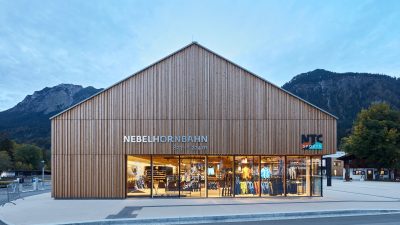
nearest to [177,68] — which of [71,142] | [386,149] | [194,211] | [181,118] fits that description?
[181,118]

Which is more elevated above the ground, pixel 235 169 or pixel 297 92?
pixel 297 92

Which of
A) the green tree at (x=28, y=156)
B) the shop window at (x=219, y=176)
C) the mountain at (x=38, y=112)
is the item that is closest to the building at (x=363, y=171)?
the shop window at (x=219, y=176)

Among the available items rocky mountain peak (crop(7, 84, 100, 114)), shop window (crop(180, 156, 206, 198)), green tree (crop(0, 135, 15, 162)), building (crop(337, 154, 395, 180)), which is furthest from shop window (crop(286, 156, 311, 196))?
rocky mountain peak (crop(7, 84, 100, 114))

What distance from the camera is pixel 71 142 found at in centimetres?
2345

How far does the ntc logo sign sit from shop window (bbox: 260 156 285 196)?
2.06m

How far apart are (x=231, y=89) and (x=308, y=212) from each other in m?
9.66

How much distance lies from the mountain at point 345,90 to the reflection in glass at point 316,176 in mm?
114699

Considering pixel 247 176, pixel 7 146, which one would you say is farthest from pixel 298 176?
pixel 7 146

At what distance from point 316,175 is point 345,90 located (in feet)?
502

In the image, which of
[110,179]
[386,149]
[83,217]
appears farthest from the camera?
[386,149]

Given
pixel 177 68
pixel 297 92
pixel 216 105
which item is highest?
pixel 297 92

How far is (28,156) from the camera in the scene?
89.8 meters

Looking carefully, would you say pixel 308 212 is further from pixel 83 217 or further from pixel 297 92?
pixel 297 92

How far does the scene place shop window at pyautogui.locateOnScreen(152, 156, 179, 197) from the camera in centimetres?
2402
